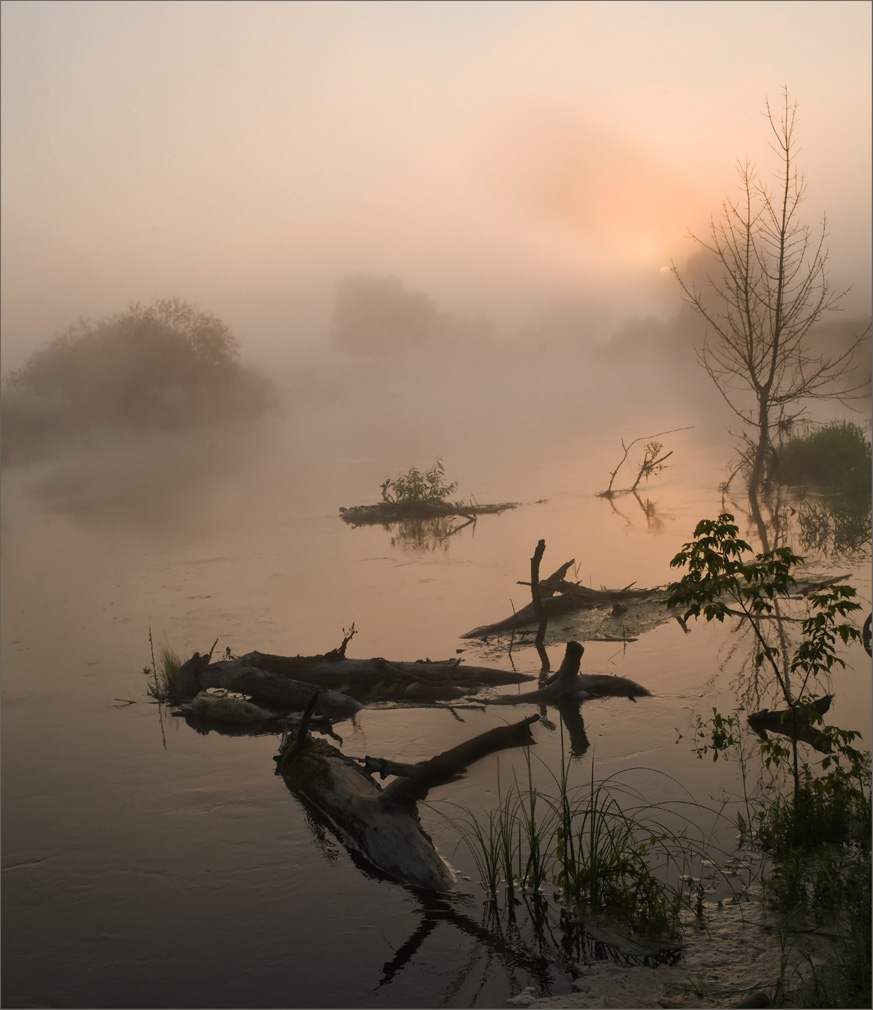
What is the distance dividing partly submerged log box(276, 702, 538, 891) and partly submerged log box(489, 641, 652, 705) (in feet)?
4.60

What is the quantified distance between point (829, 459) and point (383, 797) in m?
19.3

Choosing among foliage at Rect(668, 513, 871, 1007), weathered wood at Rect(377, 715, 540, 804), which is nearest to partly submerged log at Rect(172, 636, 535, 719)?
weathered wood at Rect(377, 715, 540, 804)

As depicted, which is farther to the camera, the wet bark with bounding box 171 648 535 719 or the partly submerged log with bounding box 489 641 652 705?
the wet bark with bounding box 171 648 535 719

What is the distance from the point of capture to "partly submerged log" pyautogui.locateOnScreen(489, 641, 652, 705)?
32.0 feet

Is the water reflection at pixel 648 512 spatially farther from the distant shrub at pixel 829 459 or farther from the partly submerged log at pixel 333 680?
the partly submerged log at pixel 333 680

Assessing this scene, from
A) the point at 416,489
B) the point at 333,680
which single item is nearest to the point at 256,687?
the point at 333,680

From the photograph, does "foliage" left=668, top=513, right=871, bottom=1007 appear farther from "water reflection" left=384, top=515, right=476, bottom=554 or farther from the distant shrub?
the distant shrub

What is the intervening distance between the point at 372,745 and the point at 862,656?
5.51m

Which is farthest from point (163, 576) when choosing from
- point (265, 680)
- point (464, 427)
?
point (464, 427)

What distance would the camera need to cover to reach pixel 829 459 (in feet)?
76.7

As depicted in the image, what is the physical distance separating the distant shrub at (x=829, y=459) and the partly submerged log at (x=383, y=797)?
16664 mm

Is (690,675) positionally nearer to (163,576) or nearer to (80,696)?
(80,696)

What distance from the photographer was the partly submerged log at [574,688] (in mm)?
9742

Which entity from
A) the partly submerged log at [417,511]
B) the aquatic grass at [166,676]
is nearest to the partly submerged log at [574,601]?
the aquatic grass at [166,676]
